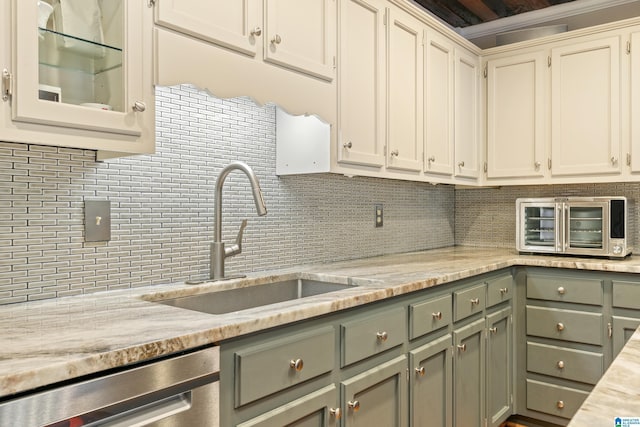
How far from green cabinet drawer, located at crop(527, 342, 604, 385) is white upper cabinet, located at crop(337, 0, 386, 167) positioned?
4.66ft

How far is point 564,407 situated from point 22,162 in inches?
109

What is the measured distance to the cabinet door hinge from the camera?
1.11 m

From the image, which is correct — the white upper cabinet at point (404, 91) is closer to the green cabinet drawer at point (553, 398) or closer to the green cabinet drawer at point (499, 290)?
the green cabinet drawer at point (499, 290)

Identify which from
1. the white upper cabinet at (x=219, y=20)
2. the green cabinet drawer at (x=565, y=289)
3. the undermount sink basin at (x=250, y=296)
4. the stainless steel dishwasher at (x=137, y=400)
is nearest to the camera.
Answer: the stainless steel dishwasher at (x=137, y=400)

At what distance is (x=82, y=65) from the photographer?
1.32m

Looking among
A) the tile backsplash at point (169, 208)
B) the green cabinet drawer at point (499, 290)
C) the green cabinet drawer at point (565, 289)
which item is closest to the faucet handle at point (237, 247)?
the tile backsplash at point (169, 208)

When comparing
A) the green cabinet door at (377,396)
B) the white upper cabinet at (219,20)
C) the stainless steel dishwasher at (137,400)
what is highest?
the white upper cabinet at (219,20)

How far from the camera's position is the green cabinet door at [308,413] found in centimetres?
128

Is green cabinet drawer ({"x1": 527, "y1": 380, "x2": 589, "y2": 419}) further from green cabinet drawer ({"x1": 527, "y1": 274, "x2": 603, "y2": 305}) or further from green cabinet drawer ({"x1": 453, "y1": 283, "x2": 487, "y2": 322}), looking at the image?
green cabinet drawer ({"x1": 453, "y1": 283, "x2": 487, "y2": 322})

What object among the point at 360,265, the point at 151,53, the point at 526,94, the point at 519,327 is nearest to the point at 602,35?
the point at 526,94

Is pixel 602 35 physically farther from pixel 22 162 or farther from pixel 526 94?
pixel 22 162

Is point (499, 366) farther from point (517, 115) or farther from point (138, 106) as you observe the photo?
point (138, 106)

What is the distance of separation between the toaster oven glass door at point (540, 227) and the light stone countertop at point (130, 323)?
1039 millimetres

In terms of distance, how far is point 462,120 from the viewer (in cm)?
309
